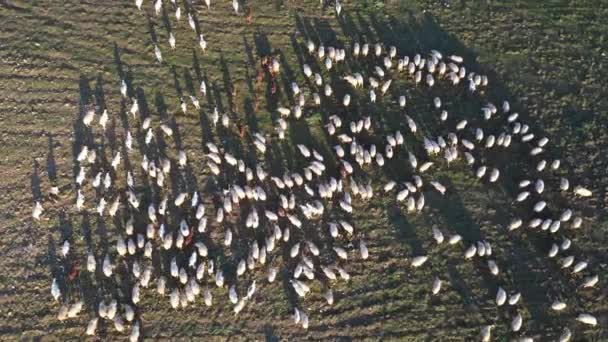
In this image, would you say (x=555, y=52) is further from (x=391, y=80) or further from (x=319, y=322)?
(x=319, y=322)

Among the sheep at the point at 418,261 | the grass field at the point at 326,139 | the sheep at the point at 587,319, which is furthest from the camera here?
the sheep at the point at 418,261

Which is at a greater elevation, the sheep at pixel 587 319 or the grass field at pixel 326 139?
the grass field at pixel 326 139

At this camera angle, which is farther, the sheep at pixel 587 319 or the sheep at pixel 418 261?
the sheep at pixel 418 261

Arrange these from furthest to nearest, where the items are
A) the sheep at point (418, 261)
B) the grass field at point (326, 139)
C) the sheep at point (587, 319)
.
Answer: the sheep at point (418, 261) < the grass field at point (326, 139) < the sheep at point (587, 319)

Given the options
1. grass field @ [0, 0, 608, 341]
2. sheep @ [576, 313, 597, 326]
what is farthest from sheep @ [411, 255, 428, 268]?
sheep @ [576, 313, 597, 326]

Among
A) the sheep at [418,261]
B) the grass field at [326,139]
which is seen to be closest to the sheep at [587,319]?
the grass field at [326,139]

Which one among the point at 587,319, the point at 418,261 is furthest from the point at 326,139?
the point at 587,319

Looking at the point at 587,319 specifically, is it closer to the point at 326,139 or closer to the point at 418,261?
the point at 418,261

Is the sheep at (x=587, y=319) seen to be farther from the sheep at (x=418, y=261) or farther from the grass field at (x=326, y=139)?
the sheep at (x=418, y=261)
